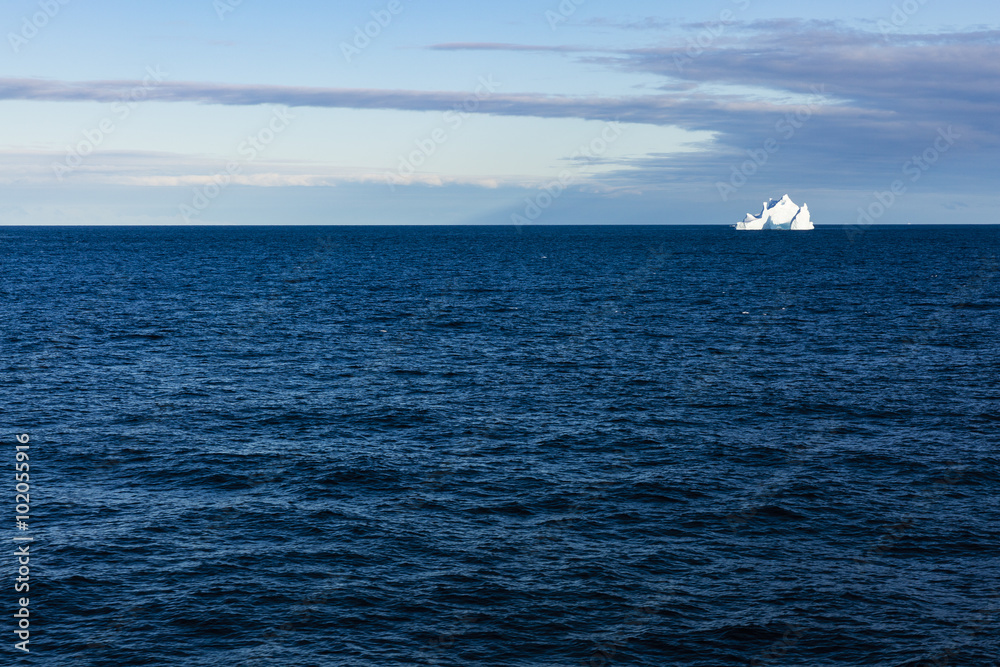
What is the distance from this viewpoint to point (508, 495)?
30.9 m

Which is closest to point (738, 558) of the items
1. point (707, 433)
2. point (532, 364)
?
point (707, 433)

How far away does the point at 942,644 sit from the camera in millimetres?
20797

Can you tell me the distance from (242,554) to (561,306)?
65319 mm

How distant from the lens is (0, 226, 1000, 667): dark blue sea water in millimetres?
21453

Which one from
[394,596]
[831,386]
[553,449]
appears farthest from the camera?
[831,386]

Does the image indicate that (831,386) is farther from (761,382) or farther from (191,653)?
(191,653)

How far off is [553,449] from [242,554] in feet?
49.9

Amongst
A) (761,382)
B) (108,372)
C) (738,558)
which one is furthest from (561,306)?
(738,558)

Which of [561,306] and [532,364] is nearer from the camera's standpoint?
[532,364]

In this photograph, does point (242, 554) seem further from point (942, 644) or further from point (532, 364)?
point (532, 364)

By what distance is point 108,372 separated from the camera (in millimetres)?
51688

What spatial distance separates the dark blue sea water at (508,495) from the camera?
2145 centimetres

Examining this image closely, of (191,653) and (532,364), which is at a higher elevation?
(532,364)

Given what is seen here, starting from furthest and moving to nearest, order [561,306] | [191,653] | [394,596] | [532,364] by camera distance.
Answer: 1. [561,306]
2. [532,364]
3. [394,596]
4. [191,653]
